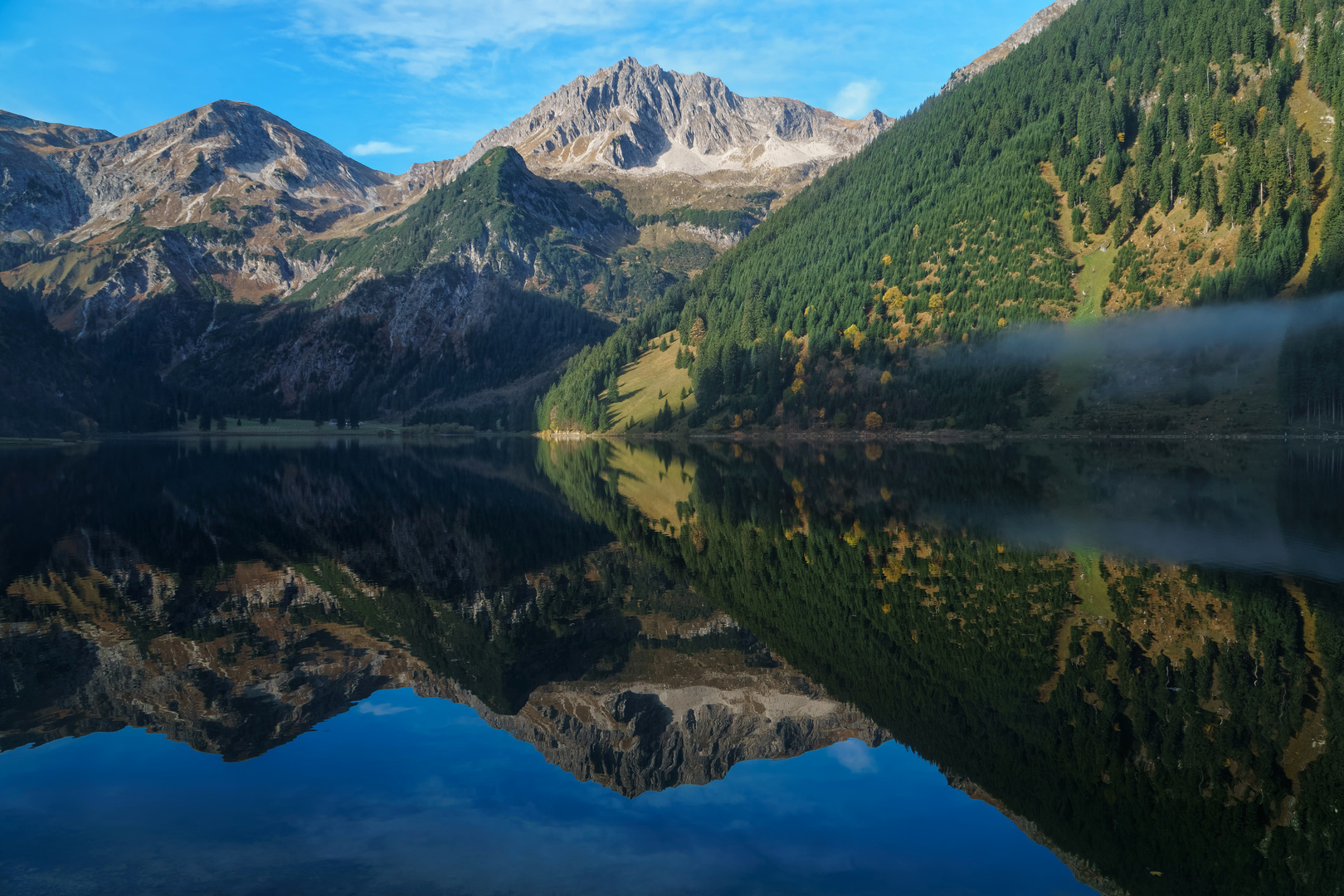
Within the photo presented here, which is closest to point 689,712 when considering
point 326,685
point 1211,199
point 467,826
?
point 467,826

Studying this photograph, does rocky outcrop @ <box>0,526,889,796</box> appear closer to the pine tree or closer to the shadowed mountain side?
the shadowed mountain side

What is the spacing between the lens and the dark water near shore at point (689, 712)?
439 inches

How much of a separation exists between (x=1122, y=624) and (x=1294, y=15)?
219 metres

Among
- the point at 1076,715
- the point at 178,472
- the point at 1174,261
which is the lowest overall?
the point at 178,472

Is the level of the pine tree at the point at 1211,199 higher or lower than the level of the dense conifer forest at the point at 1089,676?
higher

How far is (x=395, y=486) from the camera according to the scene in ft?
229

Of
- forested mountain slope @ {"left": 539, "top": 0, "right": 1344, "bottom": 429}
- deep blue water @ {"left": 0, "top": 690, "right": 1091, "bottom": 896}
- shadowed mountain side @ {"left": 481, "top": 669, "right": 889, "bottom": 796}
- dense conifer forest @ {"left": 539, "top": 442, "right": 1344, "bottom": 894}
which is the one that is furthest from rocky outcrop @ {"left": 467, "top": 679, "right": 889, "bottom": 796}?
forested mountain slope @ {"left": 539, "top": 0, "right": 1344, "bottom": 429}

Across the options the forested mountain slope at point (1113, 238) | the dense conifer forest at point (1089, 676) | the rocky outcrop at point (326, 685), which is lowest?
the rocky outcrop at point (326, 685)

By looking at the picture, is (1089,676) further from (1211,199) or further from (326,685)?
(1211,199)

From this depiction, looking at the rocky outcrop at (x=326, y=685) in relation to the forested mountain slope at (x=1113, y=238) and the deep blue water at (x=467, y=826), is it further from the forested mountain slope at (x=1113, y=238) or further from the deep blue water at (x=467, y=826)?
the forested mountain slope at (x=1113, y=238)

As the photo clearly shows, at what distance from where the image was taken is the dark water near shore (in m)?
11.1

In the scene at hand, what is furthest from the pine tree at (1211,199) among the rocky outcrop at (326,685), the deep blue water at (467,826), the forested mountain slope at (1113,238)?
the deep blue water at (467,826)

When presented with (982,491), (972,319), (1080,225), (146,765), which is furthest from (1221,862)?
(1080,225)

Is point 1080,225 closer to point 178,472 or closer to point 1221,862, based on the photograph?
point 178,472
